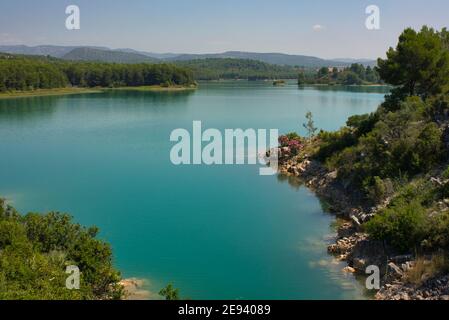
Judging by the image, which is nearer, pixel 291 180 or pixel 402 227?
pixel 402 227

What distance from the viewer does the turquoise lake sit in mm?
16188

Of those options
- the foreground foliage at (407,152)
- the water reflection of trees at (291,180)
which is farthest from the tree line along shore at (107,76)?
the foreground foliage at (407,152)

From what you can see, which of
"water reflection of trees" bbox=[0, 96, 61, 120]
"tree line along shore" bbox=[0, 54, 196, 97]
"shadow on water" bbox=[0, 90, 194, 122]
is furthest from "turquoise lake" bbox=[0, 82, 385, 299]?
"tree line along shore" bbox=[0, 54, 196, 97]

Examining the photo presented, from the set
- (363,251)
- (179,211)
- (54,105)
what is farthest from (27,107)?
(363,251)

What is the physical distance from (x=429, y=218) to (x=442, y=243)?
1328mm

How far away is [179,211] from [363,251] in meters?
9.45

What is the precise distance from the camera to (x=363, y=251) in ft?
56.4

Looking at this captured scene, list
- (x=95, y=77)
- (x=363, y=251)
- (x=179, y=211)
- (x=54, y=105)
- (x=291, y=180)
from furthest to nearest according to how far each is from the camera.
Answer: (x=95, y=77) < (x=54, y=105) < (x=291, y=180) < (x=179, y=211) < (x=363, y=251)

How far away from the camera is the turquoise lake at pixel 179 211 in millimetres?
16188

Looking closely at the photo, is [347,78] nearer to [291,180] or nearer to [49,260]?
[291,180]

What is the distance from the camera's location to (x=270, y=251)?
1856 centimetres

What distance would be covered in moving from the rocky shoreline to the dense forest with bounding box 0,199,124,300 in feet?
27.0
